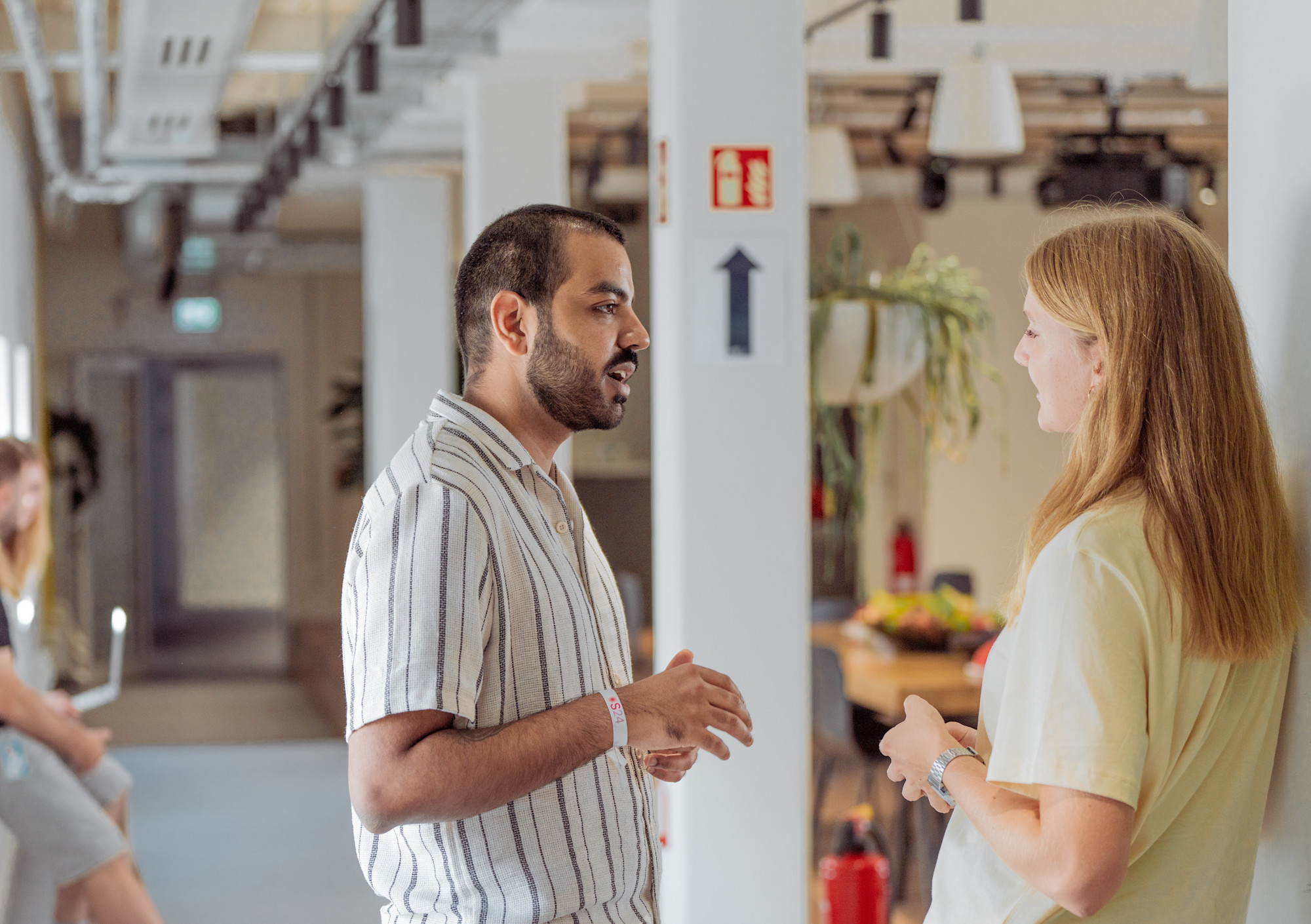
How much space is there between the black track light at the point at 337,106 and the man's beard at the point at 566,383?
13.2 ft

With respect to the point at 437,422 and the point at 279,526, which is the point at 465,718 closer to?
the point at 437,422

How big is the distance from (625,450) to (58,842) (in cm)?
673

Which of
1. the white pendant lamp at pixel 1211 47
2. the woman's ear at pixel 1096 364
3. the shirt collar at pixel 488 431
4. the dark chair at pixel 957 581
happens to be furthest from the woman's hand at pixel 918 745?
the dark chair at pixel 957 581

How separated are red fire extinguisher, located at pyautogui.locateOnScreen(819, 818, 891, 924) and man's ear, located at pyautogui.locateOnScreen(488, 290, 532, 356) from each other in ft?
7.39

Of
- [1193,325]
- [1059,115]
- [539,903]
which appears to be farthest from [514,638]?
[1059,115]

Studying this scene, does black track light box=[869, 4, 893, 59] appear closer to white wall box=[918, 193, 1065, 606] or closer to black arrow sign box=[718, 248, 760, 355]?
black arrow sign box=[718, 248, 760, 355]

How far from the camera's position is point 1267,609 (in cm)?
139

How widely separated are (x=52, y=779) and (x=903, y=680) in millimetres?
2755

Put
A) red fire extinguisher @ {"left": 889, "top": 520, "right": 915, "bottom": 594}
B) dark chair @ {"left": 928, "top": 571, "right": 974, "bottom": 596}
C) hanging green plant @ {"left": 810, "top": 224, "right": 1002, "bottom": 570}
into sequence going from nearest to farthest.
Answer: hanging green plant @ {"left": 810, "top": 224, "right": 1002, "bottom": 570}, dark chair @ {"left": 928, "top": 571, "right": 974, "bottom": 596}, red fire extinguisher @ {"left": 889, "top": 520, "right": 915, "bottom": 594}

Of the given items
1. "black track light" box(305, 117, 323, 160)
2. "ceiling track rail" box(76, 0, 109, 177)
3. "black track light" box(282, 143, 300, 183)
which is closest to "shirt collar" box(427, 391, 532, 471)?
"ceiling track rail" box(76, 0, 109, 177)

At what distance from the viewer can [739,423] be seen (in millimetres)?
3361

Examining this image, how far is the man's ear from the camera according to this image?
1646 mm

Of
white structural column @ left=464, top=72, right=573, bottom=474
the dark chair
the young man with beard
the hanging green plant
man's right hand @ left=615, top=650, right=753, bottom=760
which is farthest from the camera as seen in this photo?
the dark chair

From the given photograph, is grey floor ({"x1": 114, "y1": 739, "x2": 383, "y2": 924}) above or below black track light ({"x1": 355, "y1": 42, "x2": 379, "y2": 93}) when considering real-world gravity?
below
